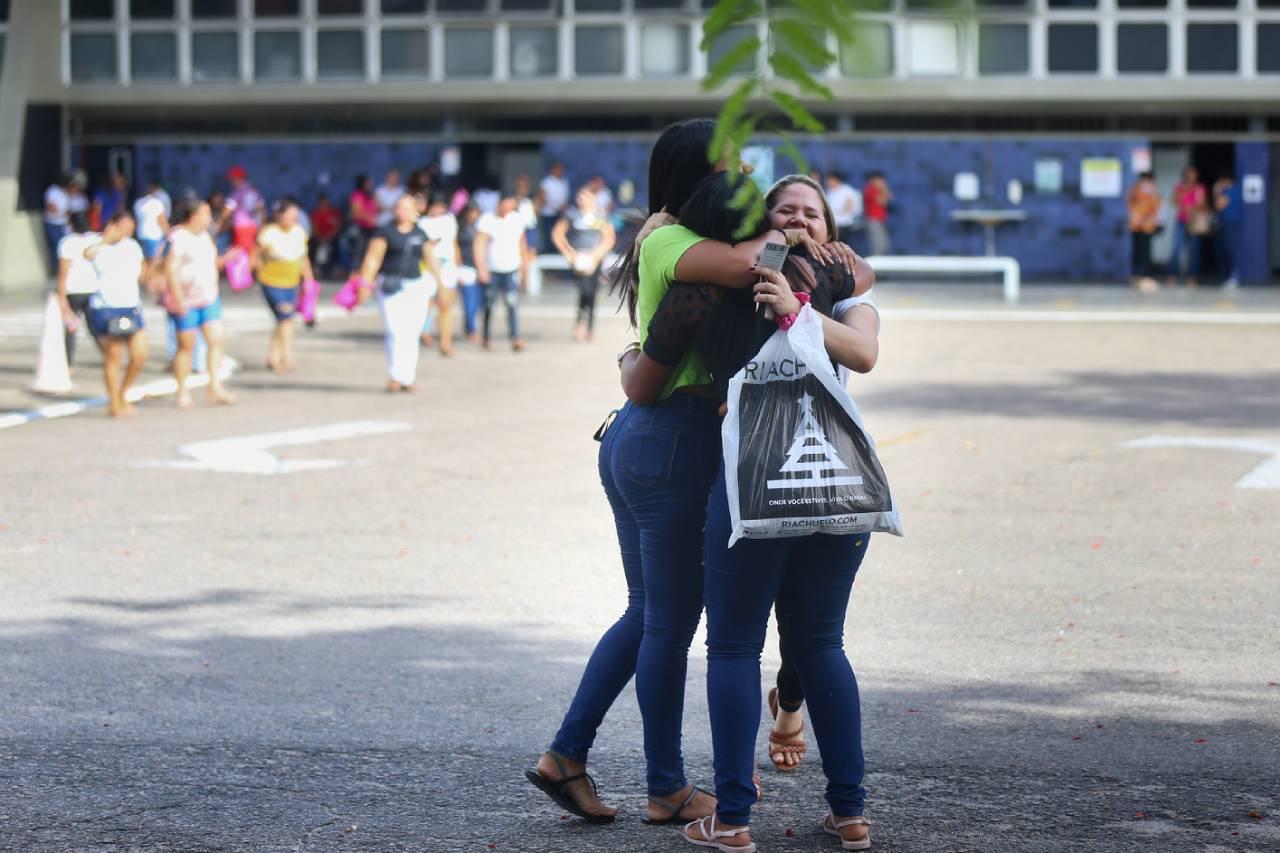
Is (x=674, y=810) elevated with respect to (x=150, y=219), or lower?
lower

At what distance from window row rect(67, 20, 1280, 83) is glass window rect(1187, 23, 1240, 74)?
17mm

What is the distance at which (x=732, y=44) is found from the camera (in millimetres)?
3156

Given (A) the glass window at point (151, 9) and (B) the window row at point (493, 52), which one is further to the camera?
(A) the glass window at point (151, 9)

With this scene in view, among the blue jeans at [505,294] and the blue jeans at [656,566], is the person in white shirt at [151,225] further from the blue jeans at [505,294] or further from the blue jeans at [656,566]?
the blue jeans at [656,566]

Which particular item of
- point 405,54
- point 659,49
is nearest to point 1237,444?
point 659,49

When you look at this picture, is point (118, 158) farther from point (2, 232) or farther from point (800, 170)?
point (800, 170)

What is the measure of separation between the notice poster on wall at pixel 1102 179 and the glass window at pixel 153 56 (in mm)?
16096

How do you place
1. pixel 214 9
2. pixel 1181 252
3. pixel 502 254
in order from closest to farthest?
pixel 502 254, pixel 1181 252, pixel 214 9

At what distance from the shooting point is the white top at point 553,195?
33.3 m

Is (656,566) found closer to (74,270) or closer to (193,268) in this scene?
(193,268)

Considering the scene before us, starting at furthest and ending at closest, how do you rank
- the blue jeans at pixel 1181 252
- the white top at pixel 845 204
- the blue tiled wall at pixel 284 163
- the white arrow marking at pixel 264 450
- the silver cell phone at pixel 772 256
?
1. the blue tiled wall at pixel 284 163
2. the blue jeans at pixel 1181 252
3. the white top at pixel 845 204
4. the white arrow marking at pixel 264 450
5. the silver cell phone at pixel 772 256

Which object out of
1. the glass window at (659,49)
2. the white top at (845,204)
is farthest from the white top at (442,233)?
the glass window at (659,49)

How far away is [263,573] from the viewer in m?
8.91

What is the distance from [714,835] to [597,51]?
30.9 meters
